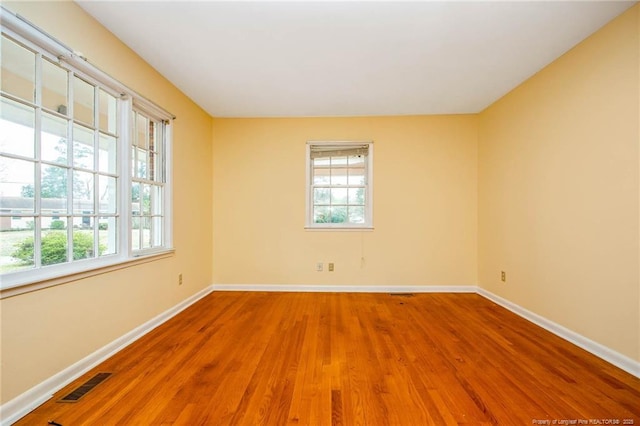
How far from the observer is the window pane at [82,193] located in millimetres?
1906

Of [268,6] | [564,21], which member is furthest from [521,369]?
[268,6]

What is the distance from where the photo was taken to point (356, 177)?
4066 millimetres

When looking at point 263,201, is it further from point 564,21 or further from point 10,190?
point 564,21

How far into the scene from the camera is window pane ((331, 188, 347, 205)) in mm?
4070

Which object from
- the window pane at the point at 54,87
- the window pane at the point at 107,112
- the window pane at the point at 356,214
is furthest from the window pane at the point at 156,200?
the window pane at the point at 356,214

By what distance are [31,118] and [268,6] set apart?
167cm

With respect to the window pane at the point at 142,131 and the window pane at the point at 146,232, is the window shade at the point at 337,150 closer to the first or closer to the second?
the window pane at the point at 142,131

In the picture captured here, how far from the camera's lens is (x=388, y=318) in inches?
113

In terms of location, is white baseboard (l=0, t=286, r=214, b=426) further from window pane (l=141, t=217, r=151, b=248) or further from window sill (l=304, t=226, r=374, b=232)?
window sill (l=304, t=226, r=374, b=232)

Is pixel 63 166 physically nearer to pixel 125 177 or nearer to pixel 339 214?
pixel 125 177

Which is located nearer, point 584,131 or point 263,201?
point 584,131

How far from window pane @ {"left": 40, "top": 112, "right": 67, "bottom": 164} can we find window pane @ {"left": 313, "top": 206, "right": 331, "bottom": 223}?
9.33ft

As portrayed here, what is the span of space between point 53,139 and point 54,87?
1.20 feet

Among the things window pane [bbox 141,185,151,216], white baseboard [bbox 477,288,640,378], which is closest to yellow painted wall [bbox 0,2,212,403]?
window pane [bbox 141,185,151,216]
